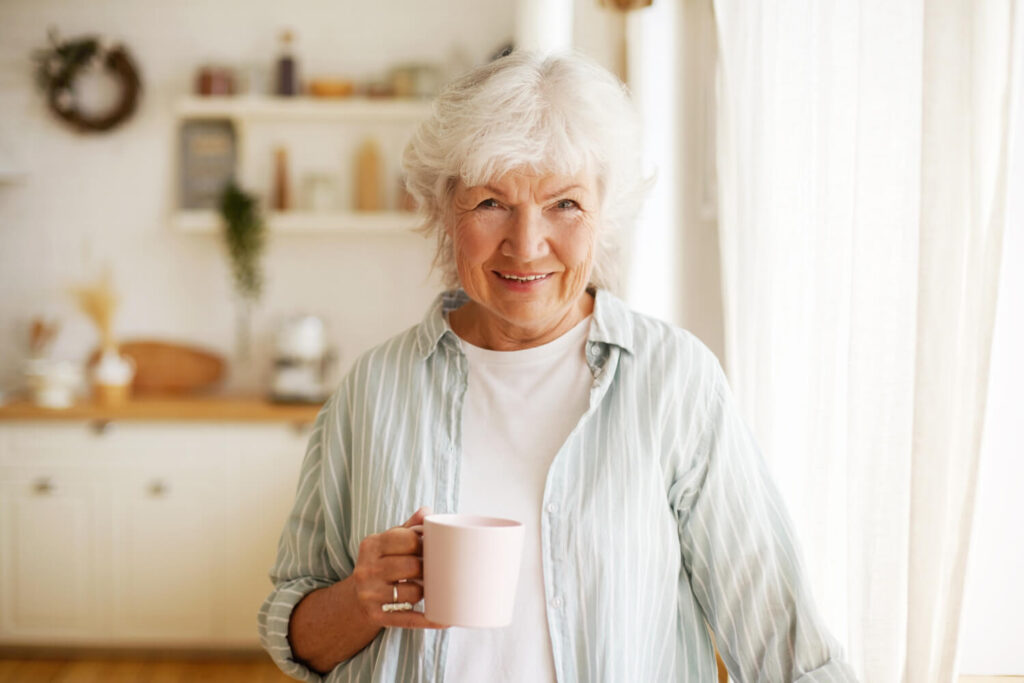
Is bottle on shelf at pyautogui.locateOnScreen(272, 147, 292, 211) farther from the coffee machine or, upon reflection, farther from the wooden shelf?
the wooden shelf

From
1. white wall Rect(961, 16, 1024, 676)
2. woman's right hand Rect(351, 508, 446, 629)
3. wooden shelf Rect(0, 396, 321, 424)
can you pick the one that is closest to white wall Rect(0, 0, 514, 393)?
wooden shelf Rect(0, 396, 321, 424)

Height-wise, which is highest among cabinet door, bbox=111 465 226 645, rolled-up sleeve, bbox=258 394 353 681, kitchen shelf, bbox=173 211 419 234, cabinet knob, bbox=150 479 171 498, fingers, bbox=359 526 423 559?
kitchen shelf, bbox=173 211 419 234

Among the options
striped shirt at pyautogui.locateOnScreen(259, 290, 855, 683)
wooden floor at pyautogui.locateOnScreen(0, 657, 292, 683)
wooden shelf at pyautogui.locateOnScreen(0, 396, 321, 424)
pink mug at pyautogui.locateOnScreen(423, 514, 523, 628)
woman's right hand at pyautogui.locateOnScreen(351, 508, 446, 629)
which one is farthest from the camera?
wooden shelf at pyautogui.locateOnScreen(0, 396, 321, 424)

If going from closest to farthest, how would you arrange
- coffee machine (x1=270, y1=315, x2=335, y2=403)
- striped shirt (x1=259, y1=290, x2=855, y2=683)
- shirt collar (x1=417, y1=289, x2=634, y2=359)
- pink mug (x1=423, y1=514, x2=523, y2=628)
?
pink mug (x1=423, y1=514, x2=523, y2=628)
striped shirt (x1=259, y1=290, x2=855, y2=683)
shirt collar (x1=417, y1=289, x2=634, y2=359)
coffee machine (x1=270, y1=315, x2=335, y2=403)

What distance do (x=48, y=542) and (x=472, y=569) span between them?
10.3 ft

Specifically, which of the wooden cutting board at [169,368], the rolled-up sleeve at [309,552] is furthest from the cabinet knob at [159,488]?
the rolled-up sleeve at [309,552]

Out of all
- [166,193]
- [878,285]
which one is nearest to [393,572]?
[878,285]

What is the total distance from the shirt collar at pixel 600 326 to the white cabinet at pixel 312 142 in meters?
2.64

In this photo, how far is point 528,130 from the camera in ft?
3.56

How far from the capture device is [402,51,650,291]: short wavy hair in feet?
3.57

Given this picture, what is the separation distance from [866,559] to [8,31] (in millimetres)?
4245

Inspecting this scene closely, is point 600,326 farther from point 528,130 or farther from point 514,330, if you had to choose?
point 528,130

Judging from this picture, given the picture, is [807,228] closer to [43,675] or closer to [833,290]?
[833,290]

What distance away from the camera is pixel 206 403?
3611mm
